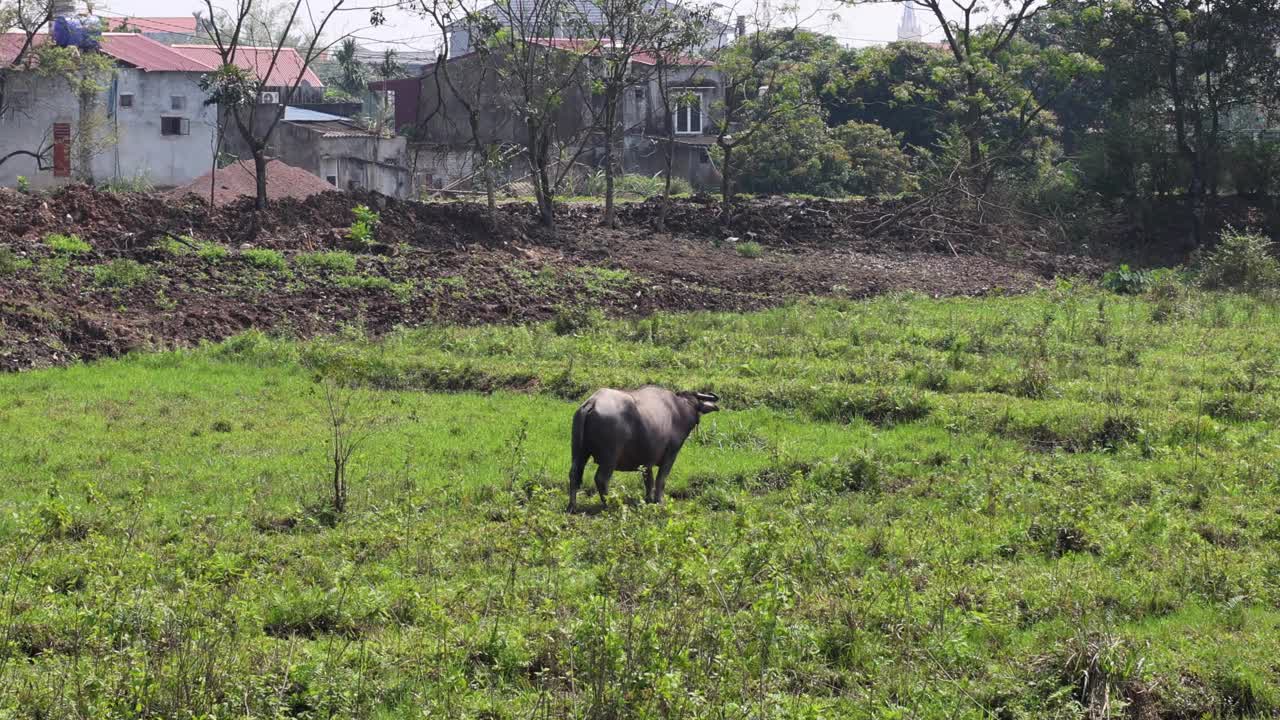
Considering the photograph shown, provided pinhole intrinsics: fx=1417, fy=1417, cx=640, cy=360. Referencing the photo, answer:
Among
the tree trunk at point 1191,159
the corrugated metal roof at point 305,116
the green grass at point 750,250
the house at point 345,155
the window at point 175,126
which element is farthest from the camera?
the corrugated metal roof at point 305,116

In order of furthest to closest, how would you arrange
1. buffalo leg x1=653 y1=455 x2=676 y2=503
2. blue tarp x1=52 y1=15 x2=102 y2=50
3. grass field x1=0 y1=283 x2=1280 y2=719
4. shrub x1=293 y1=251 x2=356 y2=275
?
blue tarp x1=52 y1=15 x2=102 y2=50 → shrub x1=293 y1=251 x2=356 y2=275 → buffalo leg x1=653 y1=455 x2=676 y2=503 → grass field x1=0 y1=283 x2=1280 y2=719

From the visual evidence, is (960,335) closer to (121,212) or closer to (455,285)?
(455,285)

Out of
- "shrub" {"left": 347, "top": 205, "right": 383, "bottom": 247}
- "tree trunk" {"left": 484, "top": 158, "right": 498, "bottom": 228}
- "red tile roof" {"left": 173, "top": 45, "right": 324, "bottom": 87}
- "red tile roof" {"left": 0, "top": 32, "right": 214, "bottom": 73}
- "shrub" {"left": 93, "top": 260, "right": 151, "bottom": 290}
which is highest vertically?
"red tile roof" {"left": 173, "top": 45, "right": 324, "bottom": 87}

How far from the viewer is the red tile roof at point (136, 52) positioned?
44438 millimetres

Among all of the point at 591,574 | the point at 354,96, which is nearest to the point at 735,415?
the point at 591,574

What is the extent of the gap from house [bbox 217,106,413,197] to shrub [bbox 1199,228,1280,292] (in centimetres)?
2584

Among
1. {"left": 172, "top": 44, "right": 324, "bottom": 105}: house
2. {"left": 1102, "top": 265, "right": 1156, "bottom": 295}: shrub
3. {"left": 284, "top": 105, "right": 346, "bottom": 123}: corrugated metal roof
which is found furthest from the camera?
{"left": 172, "top": 44, "right": 324, "bottom": 105}: house

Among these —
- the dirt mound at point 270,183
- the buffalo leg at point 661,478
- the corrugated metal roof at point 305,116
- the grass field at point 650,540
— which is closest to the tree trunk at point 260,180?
the dirt mound at point 270,183

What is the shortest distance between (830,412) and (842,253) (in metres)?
16.3

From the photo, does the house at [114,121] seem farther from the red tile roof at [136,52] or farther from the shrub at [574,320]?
the shrub at [574,320]

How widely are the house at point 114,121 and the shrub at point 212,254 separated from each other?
21.4 meters

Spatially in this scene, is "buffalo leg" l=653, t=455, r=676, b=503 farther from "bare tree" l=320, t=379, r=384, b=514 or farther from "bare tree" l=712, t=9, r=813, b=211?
"bare tree" l=712, t=9, r=813, b=211

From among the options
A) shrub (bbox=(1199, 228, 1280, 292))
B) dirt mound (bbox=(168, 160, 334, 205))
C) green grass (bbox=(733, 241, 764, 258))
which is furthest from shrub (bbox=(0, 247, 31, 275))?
shrub (bbox=(1199, 228, 1280, 292))

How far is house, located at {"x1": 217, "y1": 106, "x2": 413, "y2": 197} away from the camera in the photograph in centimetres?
4622
